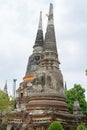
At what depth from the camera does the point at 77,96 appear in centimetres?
4553

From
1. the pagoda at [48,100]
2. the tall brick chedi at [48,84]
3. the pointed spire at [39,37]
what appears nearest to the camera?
the pagoda at [48,100]

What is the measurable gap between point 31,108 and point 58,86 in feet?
12.9

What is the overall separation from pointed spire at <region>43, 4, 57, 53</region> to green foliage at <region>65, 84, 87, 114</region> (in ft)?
26.7

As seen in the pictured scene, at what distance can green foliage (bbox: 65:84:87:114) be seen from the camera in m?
45.1

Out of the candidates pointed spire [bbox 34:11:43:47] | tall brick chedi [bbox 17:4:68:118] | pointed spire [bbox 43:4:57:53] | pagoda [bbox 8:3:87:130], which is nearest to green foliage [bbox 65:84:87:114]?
pagoda [bbox 8:3:87:130]

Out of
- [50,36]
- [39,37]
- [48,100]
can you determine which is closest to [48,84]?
[48,100]

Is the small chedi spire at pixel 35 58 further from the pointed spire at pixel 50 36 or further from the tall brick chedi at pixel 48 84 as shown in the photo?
the tall brick chedi at pixel 48 84

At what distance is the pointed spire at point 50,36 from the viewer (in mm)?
40197

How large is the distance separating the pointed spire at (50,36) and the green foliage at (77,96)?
26.7ft

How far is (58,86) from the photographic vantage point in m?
37.5

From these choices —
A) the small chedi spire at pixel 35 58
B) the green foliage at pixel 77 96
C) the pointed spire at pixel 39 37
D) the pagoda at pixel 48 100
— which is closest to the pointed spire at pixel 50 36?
the pagoda at pixel 48 100

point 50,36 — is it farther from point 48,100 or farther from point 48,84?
point 48,100

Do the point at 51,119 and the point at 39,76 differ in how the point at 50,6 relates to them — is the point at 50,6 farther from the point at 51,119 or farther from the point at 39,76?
the point at 51,119

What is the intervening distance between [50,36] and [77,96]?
30.8 feet
